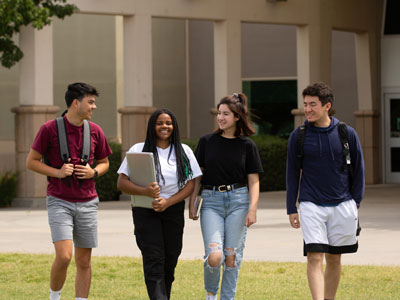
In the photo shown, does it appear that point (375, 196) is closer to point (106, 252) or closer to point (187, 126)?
point (187, 126)

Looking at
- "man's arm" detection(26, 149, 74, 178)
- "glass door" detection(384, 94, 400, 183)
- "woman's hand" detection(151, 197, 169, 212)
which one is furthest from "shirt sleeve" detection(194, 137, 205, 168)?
"glass door" detection(384, 94, 400, 183)

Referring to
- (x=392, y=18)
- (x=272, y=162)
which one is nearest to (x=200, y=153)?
(x=272, y=162)

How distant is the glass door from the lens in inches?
1102

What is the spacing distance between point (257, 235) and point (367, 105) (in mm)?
14025

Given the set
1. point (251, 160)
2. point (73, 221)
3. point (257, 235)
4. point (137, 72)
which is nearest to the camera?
point (73, 221)

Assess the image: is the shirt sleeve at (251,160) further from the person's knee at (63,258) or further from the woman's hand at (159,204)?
the person's knee at (63,258)

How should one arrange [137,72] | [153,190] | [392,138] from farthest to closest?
1. [392,138]
2. [137,72]
3. [153,190]

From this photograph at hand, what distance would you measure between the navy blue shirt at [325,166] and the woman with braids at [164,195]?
844mm

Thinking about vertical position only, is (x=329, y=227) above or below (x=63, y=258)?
above

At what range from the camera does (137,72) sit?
21891 mm

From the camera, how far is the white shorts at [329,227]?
24.9 ft

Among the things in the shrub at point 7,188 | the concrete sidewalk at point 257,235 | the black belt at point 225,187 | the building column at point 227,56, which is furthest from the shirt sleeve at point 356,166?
the building column at point 227,56

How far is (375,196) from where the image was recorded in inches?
891

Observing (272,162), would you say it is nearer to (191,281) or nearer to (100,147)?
(191,281)
